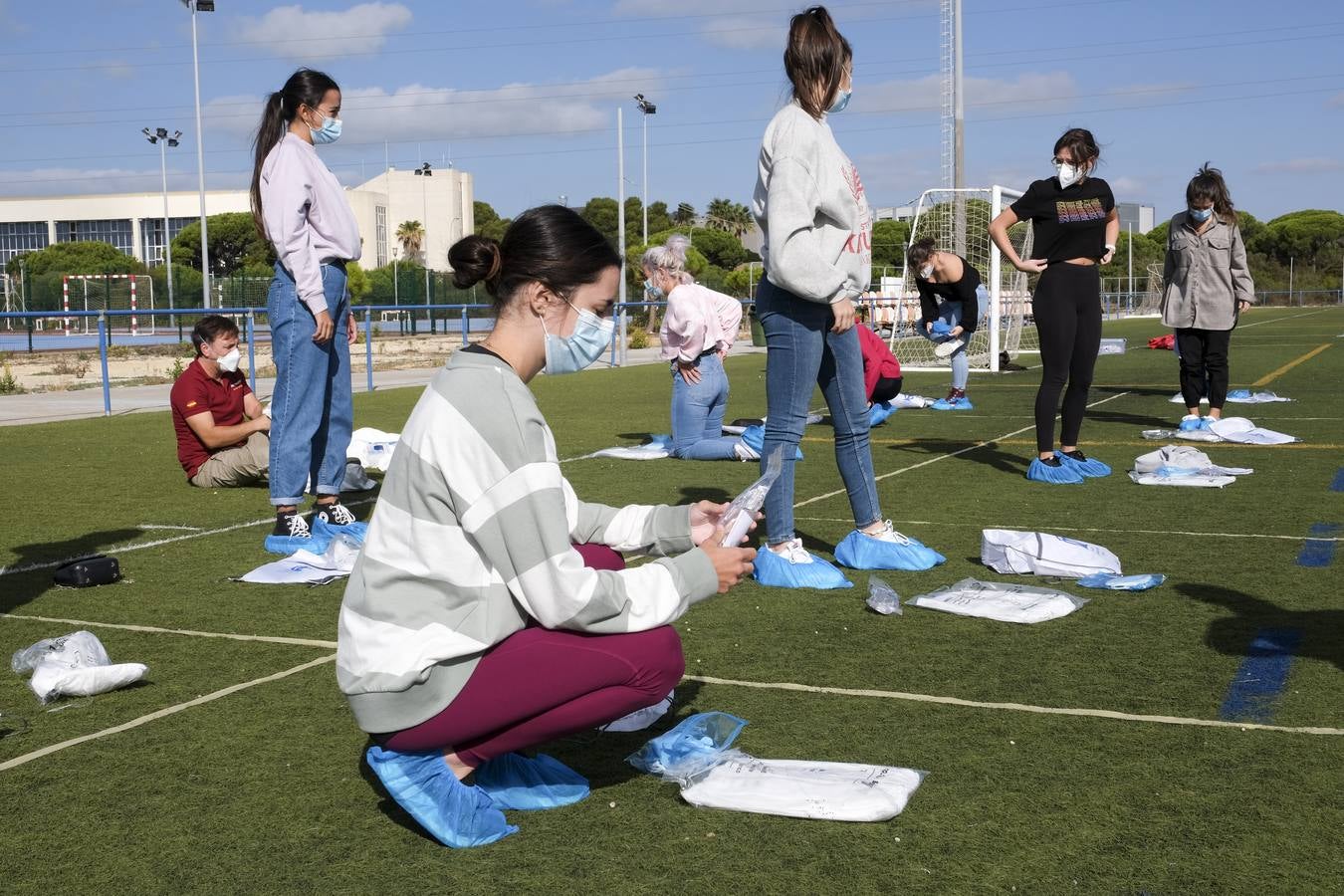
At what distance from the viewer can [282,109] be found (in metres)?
6.07

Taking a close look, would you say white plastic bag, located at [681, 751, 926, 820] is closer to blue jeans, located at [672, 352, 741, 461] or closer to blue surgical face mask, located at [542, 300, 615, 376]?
blue surgical face mask, located at [542, 300, 615, 376]

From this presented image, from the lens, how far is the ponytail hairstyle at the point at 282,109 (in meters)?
6.04

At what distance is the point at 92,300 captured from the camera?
41062 millimetres

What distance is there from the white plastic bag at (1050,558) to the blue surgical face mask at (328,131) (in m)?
3.55

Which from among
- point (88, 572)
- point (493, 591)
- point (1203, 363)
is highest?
point (1203, 363)

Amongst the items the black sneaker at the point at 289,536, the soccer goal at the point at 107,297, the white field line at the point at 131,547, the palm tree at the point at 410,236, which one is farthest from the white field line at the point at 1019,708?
the palm tree at the point at 410,236

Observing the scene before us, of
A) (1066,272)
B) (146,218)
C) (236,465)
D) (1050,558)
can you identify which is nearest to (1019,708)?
(1050,558)

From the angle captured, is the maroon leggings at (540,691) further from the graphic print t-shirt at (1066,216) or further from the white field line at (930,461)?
the graphic print t-shirt at (1066,216)

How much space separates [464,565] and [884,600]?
230cm

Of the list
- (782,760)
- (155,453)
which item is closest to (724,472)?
(155,453)

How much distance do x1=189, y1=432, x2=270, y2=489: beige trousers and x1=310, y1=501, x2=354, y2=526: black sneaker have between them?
180cm

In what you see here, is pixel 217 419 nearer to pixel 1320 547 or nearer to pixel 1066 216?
pixel 1066 216

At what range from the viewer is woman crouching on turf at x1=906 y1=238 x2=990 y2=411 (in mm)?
12664

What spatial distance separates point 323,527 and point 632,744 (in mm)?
3186
